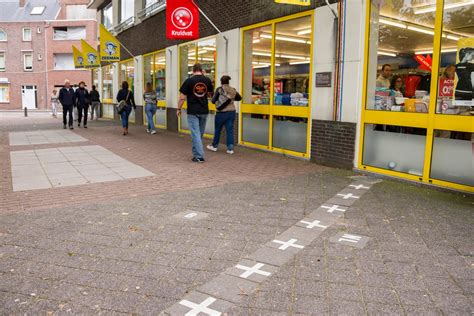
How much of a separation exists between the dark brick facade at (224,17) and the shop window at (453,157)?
3669 mm

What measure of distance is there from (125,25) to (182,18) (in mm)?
10282

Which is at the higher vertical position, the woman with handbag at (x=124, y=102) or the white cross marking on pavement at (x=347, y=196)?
the woman with handbag at (x=124, y=102)

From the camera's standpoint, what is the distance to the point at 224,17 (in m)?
11.8

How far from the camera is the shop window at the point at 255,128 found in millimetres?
10430

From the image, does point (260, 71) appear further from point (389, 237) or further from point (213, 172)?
point (389, 237)

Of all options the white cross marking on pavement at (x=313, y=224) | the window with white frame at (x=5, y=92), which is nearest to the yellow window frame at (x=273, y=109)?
the white cross marking on pavement at (x=313, y=224)

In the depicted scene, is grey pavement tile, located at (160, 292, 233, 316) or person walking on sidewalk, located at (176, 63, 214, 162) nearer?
grey pavement tile, located at (160, 292, 233, 316)

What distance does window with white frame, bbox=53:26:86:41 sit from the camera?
50031 mm

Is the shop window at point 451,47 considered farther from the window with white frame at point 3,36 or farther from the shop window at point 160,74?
the window with white frame at point 3,36

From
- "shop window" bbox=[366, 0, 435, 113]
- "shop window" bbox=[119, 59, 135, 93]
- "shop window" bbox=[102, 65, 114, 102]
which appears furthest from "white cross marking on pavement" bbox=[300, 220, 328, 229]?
"shop window" bbox=[102, 65, 114, 102]

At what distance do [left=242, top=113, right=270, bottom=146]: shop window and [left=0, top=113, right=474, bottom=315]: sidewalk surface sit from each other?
292cm

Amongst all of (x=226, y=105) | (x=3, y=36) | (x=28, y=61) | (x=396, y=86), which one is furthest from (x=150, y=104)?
(x=3, y=36)

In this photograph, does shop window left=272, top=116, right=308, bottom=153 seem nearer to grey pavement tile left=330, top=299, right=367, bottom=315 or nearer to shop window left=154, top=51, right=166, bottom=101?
grey pavement tile left=330, top=299, right=367, bottom=315

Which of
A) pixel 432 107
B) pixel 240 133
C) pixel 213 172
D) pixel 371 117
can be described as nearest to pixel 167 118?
pixel 240 133
